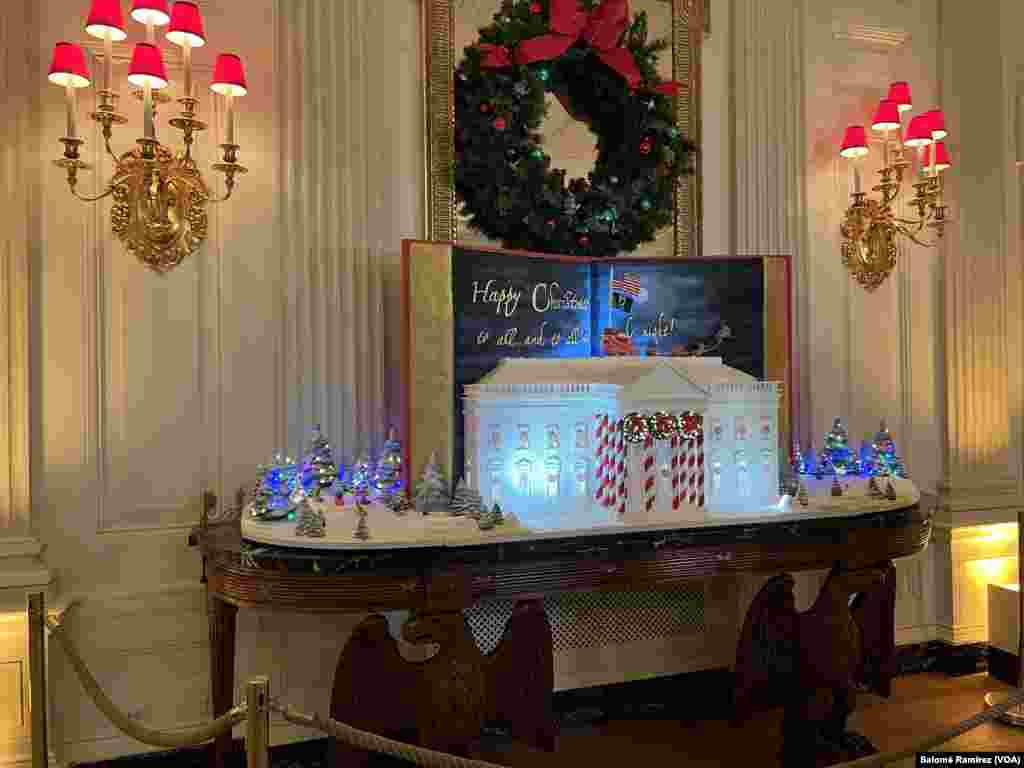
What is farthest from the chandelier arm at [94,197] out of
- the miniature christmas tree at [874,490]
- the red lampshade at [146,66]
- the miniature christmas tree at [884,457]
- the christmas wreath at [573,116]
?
the miniature christmas tree at [884,457]

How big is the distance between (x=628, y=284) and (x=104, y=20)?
9.18 ft

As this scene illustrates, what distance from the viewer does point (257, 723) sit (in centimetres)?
200

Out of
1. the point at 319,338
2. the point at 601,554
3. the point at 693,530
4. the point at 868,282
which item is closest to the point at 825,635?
the point at 693,530

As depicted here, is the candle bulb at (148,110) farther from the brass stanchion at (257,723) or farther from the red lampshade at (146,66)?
the brass stanchion at (257,723)

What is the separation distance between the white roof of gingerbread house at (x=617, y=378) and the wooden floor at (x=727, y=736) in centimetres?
190

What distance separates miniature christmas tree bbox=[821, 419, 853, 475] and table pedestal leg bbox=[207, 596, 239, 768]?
133 inches

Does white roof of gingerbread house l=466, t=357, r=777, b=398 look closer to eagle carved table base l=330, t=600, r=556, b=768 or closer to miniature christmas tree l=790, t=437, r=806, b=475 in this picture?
miniature christmas tree l=790, t=437, r=806, b=475

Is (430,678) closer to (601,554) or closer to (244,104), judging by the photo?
(601,554)

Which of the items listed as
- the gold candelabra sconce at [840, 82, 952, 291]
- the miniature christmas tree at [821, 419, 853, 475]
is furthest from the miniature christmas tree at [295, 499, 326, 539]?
the gold candelabra sconce at [840, 82, 952, 291]

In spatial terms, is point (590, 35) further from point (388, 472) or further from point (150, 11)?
point (388, 472)

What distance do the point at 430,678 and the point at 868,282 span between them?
389 centimetres

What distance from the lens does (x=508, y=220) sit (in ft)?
14.1

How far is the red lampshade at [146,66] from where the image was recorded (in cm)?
326

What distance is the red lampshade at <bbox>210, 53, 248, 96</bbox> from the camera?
11.3 feet
